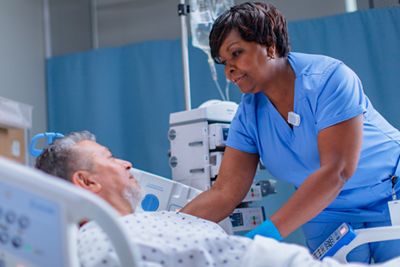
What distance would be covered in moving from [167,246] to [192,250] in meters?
0.05

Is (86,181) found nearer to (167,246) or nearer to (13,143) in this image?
(167,246)

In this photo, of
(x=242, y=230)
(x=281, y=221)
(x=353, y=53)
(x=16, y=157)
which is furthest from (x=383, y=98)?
(x=16, y=157)

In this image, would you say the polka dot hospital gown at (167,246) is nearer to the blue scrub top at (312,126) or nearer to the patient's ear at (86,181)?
the patient's ear at (86,181)

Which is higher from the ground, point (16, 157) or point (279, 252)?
point (279, 252)

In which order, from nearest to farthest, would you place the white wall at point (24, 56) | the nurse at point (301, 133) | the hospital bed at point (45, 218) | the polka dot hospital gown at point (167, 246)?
the hospital bed at point (45, 218) < the polka dot hospital gown at point (167, 246) < the nurse at point (301, 133) < the white wall at point (24, 56)

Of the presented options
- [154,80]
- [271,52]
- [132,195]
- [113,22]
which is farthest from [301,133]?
[113,22]

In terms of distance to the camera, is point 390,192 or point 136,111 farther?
point 136,111

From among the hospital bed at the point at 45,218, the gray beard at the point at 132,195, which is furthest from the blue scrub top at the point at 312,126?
the hospital bed at the point at 45,218

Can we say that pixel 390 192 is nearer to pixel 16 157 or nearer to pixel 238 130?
pixel 238 130

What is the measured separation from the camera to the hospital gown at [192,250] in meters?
1.11

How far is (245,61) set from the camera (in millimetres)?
1734

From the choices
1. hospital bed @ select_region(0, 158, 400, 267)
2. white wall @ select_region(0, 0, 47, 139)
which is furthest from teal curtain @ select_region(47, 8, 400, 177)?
hospital bed @ select_region(0, 158, 400, 267)

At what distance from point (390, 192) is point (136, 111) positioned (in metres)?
2.13

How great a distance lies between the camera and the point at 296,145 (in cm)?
180
